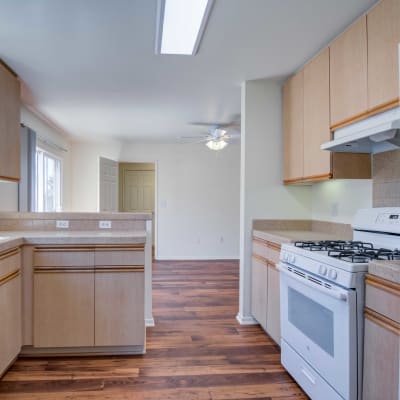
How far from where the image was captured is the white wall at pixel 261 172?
350cm

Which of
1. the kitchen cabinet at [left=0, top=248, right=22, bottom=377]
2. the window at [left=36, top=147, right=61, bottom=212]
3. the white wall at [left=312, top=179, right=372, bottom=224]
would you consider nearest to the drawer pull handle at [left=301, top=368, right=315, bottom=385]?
the white wall at [left=312, top=179, right=372, bottom=224]

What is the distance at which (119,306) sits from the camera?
2705 mm

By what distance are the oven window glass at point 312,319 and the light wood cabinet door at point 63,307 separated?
1.40m

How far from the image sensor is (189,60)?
296cm

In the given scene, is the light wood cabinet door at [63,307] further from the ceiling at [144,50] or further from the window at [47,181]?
the window at [47,181]

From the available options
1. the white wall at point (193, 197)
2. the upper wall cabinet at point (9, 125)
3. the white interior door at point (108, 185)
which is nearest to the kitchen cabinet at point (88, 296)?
the upper wall cabinet at point (9, 125)

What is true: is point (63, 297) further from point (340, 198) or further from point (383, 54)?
point (383, 54)

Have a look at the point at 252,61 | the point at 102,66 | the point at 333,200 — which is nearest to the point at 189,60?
the point at 252,61

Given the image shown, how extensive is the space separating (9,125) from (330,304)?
284cm

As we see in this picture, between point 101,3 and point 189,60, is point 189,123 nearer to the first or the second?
point 189,60

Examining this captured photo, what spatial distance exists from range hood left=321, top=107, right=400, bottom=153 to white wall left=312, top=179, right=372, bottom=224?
0.33m

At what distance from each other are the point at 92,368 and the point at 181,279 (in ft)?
9.24

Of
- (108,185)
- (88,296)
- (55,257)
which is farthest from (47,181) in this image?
(88,296)

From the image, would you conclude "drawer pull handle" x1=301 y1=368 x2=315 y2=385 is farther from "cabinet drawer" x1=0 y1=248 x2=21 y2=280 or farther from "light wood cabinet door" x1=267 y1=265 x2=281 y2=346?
"cabinet drawer" x1=0 y1=248 x2=21 y2=280
